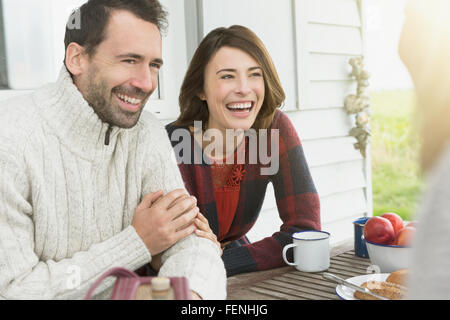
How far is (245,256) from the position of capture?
1408 mm

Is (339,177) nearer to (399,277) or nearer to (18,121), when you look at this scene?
(399,277)

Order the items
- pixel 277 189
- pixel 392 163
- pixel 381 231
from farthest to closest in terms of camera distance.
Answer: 1. pixel 392 163
2. pixel 277 189
3. pixel 381 231

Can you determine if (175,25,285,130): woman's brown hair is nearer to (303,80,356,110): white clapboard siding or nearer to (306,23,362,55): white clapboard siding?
(303,80,356,110): white clapboard siding

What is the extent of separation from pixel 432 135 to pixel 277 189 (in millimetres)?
1377

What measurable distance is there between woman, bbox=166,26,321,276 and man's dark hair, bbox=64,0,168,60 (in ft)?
1.75

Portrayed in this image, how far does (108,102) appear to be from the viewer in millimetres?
1371

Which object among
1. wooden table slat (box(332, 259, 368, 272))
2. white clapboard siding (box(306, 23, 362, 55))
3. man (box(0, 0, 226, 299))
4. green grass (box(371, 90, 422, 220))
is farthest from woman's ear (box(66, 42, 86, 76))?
green grass (box(371, 90, 422, 220))

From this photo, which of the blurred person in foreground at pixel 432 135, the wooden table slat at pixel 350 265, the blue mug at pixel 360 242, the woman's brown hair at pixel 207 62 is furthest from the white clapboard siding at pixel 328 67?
the blurred person in foreground at pixel 432 135

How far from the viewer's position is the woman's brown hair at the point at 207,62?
188 centimetres

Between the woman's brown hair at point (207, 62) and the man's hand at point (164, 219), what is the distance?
69 cm

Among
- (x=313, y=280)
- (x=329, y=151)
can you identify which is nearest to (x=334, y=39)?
(x=329, y=151)

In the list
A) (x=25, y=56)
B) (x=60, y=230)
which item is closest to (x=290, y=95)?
(x=25, y=56)

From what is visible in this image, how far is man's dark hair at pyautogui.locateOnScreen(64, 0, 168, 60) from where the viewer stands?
1.35 metres
